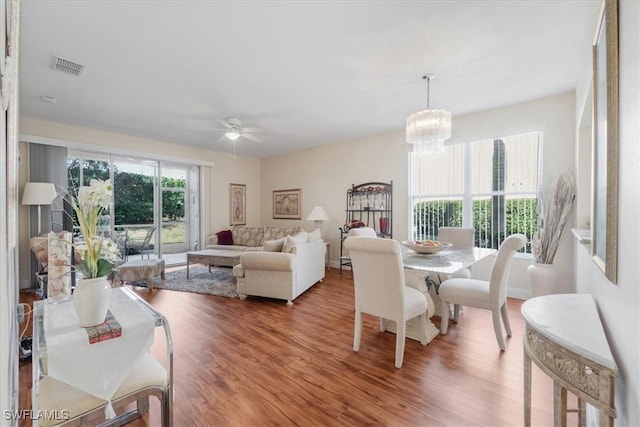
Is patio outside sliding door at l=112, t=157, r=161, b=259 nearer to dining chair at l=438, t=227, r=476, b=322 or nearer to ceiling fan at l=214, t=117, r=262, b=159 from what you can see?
ceiling fan at l=214, t=117, r=262, b=159

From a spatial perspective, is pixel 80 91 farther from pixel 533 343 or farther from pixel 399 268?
pixel 533 343

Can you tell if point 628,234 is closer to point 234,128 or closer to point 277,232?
point 234,128

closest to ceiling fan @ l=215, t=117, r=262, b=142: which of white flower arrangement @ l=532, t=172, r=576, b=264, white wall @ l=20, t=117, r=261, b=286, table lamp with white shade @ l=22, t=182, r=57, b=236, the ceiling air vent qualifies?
the ceiling air vent

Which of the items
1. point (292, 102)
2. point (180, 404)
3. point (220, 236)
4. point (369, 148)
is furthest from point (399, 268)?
point (220, 236)

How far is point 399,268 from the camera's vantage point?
83.1 inches

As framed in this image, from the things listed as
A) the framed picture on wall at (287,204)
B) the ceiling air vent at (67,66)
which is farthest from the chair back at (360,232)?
the ceiling air vent at (67,66)

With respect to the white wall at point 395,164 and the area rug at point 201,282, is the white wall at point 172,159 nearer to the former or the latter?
the white wall at point 395,164

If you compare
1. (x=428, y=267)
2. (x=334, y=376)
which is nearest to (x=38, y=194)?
(x=334, y=376)

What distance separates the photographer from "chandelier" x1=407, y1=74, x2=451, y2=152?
9.40ft

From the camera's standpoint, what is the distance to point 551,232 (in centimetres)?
330

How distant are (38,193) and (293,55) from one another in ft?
14.4

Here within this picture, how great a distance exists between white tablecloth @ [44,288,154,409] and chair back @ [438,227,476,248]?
3566 mm

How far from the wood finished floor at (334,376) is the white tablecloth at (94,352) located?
684mm

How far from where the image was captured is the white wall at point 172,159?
13.9 feet
